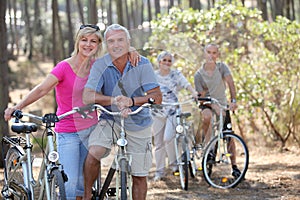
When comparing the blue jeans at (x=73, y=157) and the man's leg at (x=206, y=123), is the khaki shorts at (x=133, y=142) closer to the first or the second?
the blue jeans at (x=73, y=157)

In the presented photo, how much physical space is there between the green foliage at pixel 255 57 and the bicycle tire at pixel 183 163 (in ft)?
10.1

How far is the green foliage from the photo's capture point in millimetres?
11820

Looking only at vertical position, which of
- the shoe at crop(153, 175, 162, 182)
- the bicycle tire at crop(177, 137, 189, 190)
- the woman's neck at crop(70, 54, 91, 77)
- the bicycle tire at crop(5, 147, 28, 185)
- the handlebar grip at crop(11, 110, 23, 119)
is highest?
the woman's neck at crop(70, 54, 91, 77)

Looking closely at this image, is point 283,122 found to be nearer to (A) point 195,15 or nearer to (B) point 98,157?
(A) point 195,15

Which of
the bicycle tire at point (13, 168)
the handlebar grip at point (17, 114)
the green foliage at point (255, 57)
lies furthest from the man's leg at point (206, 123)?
the handlebar grip at point (17, 114)

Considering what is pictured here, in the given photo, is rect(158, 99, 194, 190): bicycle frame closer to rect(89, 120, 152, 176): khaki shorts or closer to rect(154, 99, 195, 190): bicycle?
rect(154, 99, 195, 190): bicycle

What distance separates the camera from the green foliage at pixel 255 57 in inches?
465

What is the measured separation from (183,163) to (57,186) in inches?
142

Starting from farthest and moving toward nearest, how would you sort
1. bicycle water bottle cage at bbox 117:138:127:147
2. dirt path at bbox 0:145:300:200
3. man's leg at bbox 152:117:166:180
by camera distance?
man's leg at bbox 152:117:166:180 < dirt path at bbox 0:145:300:200 < bicycle water bottle cage at bbox 117:138:127:147

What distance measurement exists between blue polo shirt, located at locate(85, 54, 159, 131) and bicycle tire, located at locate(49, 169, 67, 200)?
0.66m

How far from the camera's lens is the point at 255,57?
1213cm

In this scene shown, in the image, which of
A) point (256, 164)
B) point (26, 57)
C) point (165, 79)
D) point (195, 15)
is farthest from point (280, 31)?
point (26, 57)

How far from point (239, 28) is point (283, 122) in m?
1.99

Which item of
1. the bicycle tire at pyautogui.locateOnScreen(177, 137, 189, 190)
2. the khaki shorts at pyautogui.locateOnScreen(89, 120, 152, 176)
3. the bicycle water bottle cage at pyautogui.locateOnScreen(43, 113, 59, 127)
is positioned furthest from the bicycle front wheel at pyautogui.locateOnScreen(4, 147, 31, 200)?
the bicycle tire at pyautogui.locateOnScreen(177, 137, 189, 190)
